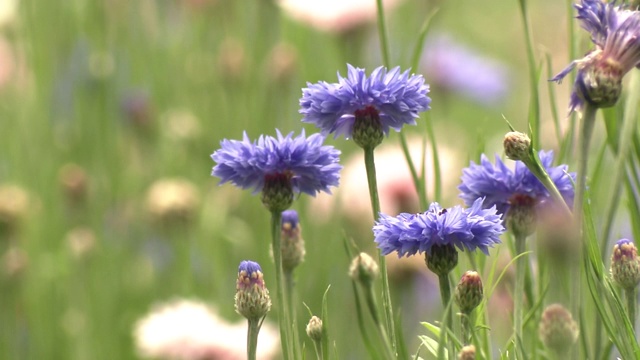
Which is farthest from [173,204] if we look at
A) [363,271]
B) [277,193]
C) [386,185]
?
[363,271]

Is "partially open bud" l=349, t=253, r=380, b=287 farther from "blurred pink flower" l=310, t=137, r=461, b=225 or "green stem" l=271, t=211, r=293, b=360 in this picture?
"blurred pink flower" l=310, t=137, r=461, b=225

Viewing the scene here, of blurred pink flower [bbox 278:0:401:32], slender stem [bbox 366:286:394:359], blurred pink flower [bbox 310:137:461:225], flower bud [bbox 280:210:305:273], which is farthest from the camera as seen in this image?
blurred pink flower [bbox 278:0:401:32]

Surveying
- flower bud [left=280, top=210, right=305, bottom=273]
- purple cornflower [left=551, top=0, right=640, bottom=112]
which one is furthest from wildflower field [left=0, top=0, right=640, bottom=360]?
purple cornflower [left=551, top=0, right=640, bottom=112]

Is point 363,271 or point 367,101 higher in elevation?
point 367,101

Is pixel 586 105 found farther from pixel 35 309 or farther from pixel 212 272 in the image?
pixel 35 309

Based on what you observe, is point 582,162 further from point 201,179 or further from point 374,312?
point 201,179

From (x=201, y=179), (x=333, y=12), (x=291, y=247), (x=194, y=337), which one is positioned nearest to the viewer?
(x=291, y=247)
